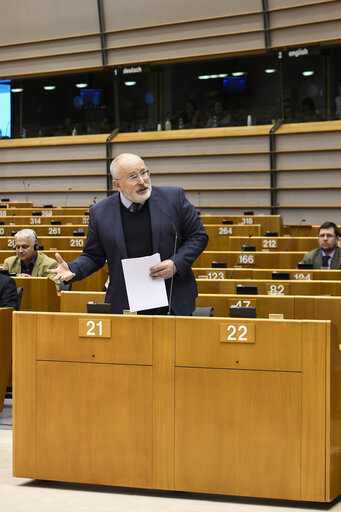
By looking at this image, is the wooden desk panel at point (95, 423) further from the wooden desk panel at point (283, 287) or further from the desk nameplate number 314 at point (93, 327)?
the wooden desk panel at point (283, 287)

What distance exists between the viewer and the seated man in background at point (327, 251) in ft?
22.7

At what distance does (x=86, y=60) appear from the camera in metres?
15.0

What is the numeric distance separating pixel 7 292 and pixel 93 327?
1891 millimetres

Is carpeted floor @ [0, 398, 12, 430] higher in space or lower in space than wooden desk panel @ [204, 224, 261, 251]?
→ lower

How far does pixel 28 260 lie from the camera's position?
6.36 metres

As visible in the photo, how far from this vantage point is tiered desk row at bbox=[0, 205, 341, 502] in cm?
297

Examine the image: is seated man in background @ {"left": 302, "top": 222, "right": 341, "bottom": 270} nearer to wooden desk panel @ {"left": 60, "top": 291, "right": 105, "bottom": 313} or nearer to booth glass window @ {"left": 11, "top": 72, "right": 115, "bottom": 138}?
wooden desk panel @ {"left": 60, "top": 291, "right": 105, "bottom": 313}

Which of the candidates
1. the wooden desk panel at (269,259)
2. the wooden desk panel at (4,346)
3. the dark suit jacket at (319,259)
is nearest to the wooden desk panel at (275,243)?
the wooden desk panel at (269,259)

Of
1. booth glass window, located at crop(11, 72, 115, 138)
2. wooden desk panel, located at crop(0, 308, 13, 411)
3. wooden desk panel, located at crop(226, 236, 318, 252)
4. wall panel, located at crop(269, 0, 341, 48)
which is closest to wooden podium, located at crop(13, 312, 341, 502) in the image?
wooden desk panel, located at crop(0, 308, 13, 411)

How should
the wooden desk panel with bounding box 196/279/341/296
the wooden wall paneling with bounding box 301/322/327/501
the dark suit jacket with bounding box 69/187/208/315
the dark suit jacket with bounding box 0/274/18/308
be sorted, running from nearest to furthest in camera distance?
1. the wooden wall paneling with bounding box 301/322/327/501
2. the dark suit jacket with bounding box 69/187/208/315
3. the dark suit jacket with bounding box 0/274/18/308
4. the wooden desk panel with bounding box 196/279/341/296

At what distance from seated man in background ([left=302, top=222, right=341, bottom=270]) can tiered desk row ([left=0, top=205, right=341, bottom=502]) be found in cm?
383

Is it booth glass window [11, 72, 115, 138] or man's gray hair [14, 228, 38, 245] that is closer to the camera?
man's gray hair [14, 228, 38, 245]

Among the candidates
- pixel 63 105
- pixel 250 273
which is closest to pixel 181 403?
pixel 250 273

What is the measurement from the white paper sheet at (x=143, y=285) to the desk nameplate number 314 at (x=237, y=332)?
333 millimetres
